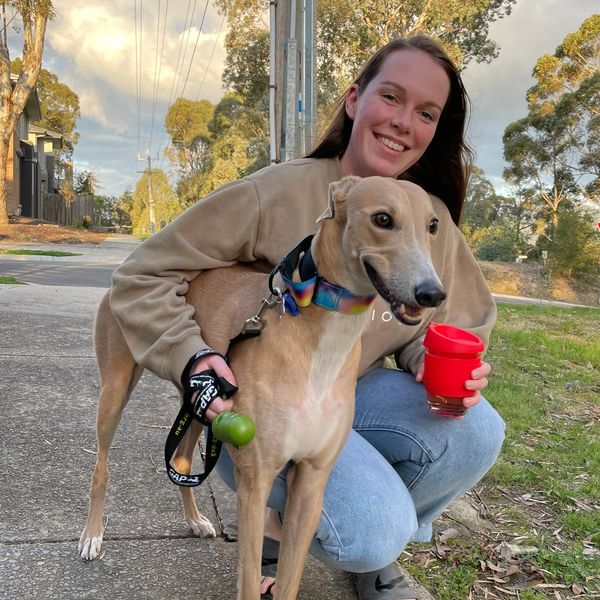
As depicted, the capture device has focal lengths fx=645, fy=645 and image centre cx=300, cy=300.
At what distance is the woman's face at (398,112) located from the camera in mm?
2533

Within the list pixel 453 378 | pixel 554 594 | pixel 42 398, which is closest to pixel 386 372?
pixel 453 378

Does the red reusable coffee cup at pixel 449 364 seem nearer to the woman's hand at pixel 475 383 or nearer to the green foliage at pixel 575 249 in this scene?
the woman's hand at pixel 475 383

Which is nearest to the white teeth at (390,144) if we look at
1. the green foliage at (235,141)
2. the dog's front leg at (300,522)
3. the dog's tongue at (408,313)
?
the dog's tongue at (408,313)

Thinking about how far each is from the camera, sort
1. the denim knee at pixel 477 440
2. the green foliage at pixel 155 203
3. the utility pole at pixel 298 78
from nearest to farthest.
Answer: the denim knee at pixel 477 440 < the utility pole at pixel 298 78 < the green foliage at pixel 155 203

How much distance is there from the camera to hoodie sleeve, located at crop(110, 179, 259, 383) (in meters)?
2.30

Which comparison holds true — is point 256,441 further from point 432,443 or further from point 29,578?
point 29,578

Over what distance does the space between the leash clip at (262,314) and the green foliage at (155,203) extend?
184 ft

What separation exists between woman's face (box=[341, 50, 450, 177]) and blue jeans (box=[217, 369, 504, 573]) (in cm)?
90

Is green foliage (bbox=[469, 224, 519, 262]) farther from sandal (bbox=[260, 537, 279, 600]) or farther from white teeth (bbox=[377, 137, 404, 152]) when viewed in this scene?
sandal (bbox=[260, 537, 279, 600])

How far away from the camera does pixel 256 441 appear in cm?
196

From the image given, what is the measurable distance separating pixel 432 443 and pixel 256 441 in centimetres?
81

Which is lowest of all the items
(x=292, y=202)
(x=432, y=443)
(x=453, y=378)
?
(x=432, y=443)

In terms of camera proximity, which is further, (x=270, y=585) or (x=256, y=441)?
(x=270, y=585)

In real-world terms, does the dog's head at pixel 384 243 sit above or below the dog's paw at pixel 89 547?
above
